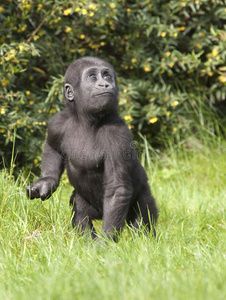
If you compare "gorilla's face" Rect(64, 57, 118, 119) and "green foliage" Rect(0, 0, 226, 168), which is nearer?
"gorilla's face" Rect(64, 57, 118, 119)

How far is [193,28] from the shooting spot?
7.18m

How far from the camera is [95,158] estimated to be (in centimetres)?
396

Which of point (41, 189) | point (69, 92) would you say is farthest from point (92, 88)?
point (41, 189)

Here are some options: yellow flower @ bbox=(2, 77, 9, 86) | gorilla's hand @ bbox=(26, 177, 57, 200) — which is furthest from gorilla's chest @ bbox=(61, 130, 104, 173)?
yellow flower @ bbox=(2, 77, 9, 86)

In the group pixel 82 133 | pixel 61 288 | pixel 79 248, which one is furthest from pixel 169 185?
pixel 61 288

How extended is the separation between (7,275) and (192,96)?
442 centimetres

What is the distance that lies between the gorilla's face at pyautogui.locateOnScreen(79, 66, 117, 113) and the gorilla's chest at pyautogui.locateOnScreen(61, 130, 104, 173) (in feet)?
0.74

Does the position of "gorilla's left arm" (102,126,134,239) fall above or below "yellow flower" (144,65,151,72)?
below

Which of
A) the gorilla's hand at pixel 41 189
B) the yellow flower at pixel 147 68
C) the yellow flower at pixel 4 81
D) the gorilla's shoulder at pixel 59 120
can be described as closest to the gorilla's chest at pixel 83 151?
the gorilla's shoulder at pixel 59 120

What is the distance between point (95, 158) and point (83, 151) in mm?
121

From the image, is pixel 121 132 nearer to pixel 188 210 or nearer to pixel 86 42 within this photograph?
pixel 188 210

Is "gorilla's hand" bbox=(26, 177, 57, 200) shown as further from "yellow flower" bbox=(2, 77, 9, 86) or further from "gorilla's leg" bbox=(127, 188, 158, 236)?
"yellow flower" bbox=(2, 77, 9, 86)

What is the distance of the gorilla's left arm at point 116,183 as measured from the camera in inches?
153

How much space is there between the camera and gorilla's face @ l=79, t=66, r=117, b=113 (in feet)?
13.0
